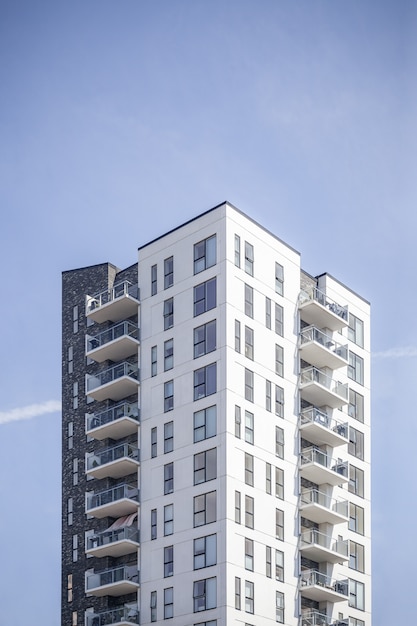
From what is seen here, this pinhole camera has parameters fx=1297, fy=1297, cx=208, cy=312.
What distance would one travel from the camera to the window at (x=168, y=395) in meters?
78.8

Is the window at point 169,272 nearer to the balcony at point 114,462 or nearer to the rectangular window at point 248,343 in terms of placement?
the rectangular window at point 248,343

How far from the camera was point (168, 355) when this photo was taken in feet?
262

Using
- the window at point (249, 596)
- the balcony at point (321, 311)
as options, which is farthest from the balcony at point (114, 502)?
the balcony at point (321, 311)

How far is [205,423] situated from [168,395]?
13.2ft

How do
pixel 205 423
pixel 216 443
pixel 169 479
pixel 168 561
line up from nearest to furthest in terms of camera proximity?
pixel 216 443 → pixel 168 561 → pixel 205 423 → pixel 169 479

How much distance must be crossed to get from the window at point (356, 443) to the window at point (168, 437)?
551 inches

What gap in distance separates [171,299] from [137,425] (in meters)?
8.11

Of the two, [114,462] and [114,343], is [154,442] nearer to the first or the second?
[114,462]

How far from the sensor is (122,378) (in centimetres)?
8094

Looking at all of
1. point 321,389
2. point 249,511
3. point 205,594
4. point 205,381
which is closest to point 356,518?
point 321,389

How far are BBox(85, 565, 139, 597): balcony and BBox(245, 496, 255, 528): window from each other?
788 centimetres

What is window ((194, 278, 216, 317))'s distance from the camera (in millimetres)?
78062

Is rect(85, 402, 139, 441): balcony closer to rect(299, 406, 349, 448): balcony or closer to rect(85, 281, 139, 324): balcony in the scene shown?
rect(85, 281, 139, 324): balcony

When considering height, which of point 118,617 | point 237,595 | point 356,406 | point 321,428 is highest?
point 356,406
